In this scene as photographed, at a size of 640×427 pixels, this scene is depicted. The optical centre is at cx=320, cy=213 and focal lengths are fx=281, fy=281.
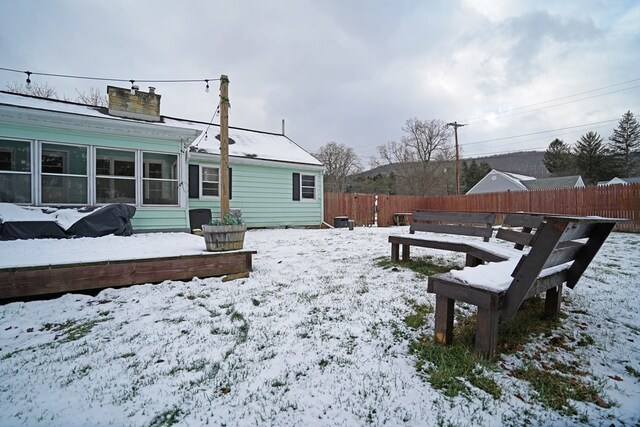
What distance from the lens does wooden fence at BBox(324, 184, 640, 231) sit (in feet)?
34.1

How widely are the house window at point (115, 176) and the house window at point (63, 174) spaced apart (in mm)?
290

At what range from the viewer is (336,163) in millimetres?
35562

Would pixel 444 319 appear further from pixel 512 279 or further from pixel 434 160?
pixel 434 160

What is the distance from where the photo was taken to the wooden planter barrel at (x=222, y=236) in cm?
408

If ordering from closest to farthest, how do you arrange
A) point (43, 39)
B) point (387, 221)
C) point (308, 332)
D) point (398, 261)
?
point (308, 332) → point (398, 261) → point (43, 39) → point (387, 221)

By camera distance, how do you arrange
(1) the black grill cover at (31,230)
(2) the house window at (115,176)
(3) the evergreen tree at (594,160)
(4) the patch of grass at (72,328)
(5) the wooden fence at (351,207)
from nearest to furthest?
(4) the patch of grass at (72,328), (1) the black grill cover at (31,230), (2) the house window at (115,176), (5) the wooden fence at (351,207), (3) the evergreen tree at (594,160)

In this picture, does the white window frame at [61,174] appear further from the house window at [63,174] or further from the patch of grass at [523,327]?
the patch of grass at [523,327]

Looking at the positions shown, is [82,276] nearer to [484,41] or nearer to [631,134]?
[484,41]

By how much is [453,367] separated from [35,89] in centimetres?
2481

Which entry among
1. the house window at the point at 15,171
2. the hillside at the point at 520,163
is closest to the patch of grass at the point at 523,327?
the house window at the point at 15,171

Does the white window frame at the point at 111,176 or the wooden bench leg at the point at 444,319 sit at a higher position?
the white window frame at the point at 111,176

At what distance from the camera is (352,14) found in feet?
32.1

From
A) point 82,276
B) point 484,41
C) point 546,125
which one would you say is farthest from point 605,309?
point 546,125

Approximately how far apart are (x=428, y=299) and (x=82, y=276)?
3.87 meters
